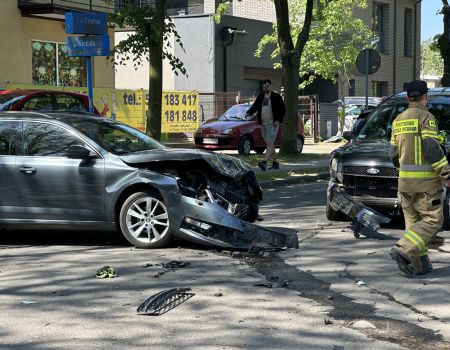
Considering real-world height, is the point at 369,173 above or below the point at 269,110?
below

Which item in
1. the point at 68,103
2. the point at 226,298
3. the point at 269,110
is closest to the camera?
the point at 226,298

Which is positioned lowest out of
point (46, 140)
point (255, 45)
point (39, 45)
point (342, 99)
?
point (46, 140)

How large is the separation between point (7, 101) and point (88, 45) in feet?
7.07

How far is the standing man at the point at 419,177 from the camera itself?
677cm

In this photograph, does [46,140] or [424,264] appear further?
[46,140]

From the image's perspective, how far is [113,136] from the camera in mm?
8961

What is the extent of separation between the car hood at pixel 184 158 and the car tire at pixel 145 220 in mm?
372

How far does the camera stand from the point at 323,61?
32812 mm

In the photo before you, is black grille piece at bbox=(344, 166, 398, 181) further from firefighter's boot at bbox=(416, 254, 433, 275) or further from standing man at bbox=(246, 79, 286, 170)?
standing man at bbox=(246, 79, 286, 170)

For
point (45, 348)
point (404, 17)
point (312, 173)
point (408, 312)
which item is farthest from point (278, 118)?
point (404, 17)

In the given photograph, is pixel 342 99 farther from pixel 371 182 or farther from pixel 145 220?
pixel 145 220

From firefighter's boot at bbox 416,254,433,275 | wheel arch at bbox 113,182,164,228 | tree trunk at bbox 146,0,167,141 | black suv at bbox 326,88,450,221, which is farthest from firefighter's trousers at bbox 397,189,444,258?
tree trunk at bbox 146,0,167,141

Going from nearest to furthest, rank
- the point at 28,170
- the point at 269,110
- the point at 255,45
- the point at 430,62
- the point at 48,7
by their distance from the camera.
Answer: the point at 28,170
the point at 269,110
the point at 48,7
the point at 255,45
the point at 430,62

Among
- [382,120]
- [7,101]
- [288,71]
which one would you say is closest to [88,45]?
[7,101]
